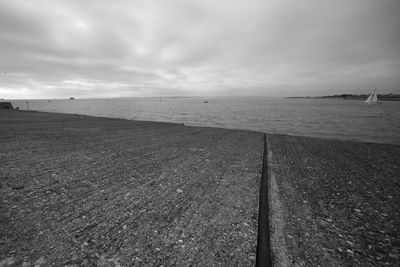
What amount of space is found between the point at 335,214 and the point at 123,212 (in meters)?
Answer: 3.98

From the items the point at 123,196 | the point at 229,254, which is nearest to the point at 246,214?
the point at 229,254

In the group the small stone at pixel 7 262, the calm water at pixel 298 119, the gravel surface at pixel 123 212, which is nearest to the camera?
the small stone at pixel 7 262

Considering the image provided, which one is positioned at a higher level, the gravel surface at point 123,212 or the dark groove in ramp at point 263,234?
the gravel surface at point 123,212

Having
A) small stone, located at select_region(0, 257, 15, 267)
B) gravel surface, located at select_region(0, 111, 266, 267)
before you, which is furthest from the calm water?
small stone, located at select_region(0, 257, 15, 267)

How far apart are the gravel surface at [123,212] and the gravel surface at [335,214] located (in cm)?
53

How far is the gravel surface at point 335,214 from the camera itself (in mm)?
2344

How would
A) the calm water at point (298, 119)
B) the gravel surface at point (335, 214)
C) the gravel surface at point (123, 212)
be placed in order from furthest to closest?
the calm water at point (298, 119)
the gravel surface at point (335, 214)
the gravel surface at point (123, 212)

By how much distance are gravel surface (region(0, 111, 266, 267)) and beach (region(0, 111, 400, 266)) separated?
0.05ft

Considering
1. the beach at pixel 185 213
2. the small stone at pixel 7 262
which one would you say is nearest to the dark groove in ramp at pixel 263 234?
the beach at pixel 185 213

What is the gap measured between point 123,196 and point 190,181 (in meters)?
1.66

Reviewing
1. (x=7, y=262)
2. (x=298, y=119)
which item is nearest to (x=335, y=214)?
(x=7, y=262)

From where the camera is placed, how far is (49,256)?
6.86 feet

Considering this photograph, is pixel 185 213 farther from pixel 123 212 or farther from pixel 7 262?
pixel 7 262

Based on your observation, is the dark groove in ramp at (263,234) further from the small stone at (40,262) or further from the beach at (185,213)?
the small stone at (40,262)
